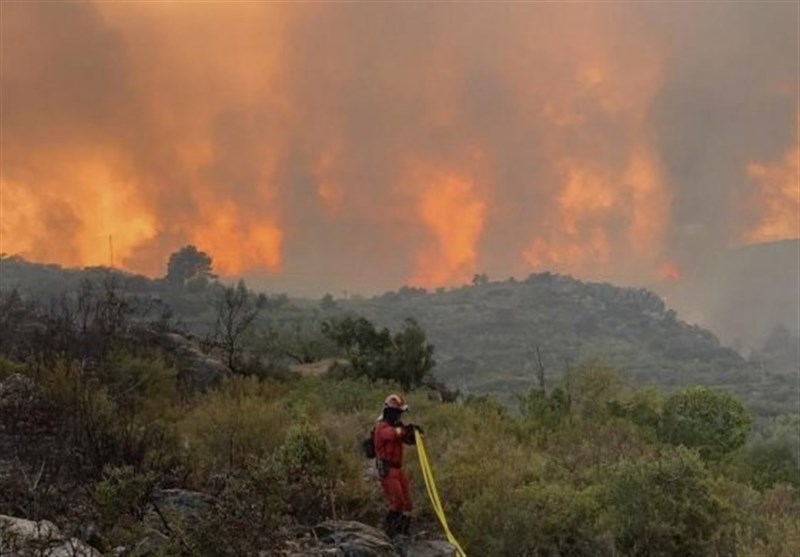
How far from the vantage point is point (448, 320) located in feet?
634

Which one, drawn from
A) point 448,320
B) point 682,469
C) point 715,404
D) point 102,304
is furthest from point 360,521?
point 448,320

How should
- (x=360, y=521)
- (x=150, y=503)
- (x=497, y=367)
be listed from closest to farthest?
(x=150, y=503) < (x=360, y=521) < (x=497, y=367)

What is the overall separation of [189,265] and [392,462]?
142 metres

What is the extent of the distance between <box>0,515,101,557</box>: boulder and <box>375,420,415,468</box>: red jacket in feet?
14.5

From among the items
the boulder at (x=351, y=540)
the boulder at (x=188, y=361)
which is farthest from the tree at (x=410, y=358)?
the boulder at (x=351, y=540)

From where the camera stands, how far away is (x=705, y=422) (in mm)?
26094

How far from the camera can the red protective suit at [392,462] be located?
444 inches

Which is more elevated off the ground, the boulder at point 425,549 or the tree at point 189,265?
the tree at point 189,265

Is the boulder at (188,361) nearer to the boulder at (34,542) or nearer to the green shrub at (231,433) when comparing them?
the green shrub at (231,433)

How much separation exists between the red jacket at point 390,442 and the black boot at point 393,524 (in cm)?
67

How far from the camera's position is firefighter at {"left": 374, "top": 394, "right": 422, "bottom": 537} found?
11.3 meters

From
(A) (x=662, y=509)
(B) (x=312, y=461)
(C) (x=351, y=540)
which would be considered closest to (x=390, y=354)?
(B) (x=312, y=461)

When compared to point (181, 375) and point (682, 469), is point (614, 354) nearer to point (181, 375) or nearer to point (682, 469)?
point (181, 375)

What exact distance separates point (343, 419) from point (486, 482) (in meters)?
6.66
